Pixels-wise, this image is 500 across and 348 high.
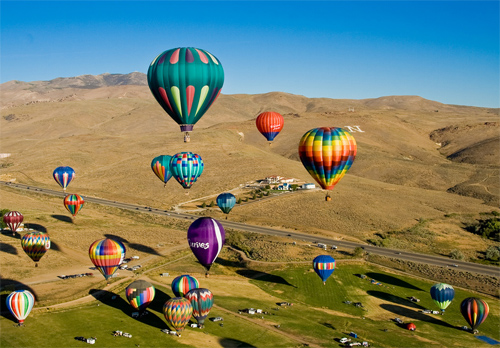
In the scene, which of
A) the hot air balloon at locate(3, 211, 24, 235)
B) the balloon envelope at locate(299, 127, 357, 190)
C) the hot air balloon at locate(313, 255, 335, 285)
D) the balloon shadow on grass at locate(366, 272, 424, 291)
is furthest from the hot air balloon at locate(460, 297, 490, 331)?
the hot air balloon at locate(3, 211, 24, 235)

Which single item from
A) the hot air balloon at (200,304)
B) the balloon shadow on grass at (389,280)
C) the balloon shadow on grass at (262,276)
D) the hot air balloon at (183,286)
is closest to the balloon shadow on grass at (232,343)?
the hot air balloon at (200,304)

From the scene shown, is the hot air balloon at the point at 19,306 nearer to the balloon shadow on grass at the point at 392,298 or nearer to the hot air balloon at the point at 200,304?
the hot air balloon at the point at 200,304

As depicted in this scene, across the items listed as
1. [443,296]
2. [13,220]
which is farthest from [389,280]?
[13,220]

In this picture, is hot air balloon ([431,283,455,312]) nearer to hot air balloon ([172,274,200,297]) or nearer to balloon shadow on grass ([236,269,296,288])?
balloon shadow on grass ([236,269,296,288])

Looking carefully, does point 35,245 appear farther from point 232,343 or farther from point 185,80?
point 232,343

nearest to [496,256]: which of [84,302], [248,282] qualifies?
[248,282]

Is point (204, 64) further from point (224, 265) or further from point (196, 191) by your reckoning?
point (196, 191)
